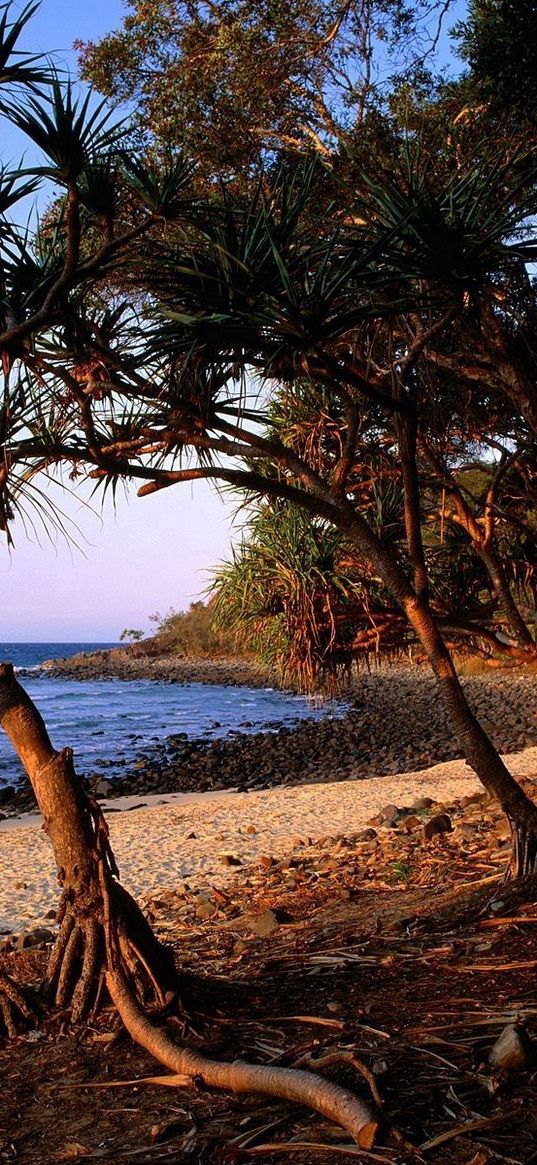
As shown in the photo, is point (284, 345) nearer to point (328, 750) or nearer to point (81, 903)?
point (81, 903)

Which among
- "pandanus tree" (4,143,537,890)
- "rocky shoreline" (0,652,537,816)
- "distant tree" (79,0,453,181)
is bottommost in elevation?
"rocky shoreline" (0,652,537,816)

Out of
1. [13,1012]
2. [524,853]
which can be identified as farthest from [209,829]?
[13,1012]

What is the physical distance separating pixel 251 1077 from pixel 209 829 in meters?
8.26

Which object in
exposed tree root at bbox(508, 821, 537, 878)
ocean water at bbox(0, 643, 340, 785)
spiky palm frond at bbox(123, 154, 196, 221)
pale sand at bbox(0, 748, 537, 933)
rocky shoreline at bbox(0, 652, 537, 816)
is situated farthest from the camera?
ocean water at bbox(0, 643, 340, 785)

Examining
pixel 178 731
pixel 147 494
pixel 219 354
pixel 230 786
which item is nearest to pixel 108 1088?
pixel 147 494

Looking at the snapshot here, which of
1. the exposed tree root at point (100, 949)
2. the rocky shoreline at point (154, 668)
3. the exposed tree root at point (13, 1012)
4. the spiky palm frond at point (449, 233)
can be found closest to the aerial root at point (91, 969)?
the exposed tree root at point (100, 949)

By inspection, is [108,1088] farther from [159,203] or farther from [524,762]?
[524,762]

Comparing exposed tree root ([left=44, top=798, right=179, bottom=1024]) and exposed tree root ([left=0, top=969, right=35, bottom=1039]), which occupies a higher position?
exposed tree root ([left=44, top=798, right=179, bottom=1024])

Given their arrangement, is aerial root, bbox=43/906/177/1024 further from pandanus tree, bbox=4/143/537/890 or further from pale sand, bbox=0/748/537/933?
pale sand, bbox=0/748/537/933

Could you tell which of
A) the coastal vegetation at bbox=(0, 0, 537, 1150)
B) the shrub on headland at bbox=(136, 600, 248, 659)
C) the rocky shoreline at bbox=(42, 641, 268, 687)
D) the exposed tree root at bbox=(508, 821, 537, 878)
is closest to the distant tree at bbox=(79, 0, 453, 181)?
the coastal vegetation at bbox=(0, 0, 537, 1150)

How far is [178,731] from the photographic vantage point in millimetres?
26156

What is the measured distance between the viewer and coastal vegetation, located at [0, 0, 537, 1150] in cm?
424

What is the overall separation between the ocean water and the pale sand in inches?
99.8

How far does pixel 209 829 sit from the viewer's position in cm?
1149
